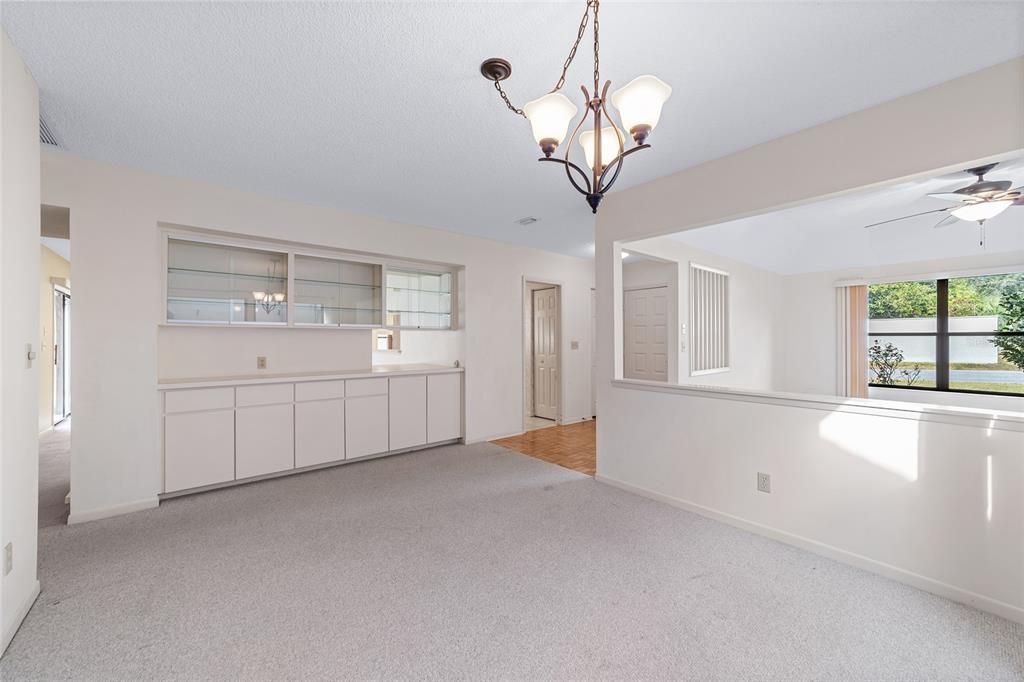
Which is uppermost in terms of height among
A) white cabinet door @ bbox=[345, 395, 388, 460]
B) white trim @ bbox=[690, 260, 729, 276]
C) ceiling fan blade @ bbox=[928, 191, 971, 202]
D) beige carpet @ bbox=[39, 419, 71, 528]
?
ceiling fan blade @ bbox=[928, 191, 971, 202]

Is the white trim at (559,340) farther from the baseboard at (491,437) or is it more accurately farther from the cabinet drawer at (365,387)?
the cabinet drawer at (365,387)

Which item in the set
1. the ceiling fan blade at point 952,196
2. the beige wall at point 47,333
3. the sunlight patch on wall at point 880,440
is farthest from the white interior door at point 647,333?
the beige wall at point 47,333

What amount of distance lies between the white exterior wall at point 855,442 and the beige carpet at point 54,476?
422 centimetres

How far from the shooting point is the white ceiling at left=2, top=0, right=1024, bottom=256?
1584mm

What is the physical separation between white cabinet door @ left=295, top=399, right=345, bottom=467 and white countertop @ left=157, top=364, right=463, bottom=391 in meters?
0.24

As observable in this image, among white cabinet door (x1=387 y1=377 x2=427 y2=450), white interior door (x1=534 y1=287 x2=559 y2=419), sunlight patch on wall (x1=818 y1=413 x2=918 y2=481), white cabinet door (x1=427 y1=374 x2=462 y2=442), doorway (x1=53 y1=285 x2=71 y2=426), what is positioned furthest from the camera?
white interior door (x1=534 y1=287 x2=559 y2=419)

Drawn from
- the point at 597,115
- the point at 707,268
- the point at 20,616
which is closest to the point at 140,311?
the point at 20,616

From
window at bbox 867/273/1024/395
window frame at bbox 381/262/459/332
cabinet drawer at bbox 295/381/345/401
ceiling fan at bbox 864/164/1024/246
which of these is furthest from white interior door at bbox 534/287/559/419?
window at bbox 867/273/1024/395

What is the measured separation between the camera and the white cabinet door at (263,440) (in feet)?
11.4

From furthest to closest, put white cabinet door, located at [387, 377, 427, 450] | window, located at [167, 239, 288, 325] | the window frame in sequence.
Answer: the window frame → white cabinet door, located at [387, 377, 427, 450] → window, located at [167, 239, 288, 325]

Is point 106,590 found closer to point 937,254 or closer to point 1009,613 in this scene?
point 1009,613

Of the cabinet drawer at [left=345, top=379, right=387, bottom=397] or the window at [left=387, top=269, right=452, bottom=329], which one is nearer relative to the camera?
the cabinet drawer at [left=345, top=379, right=387, bottom=397]

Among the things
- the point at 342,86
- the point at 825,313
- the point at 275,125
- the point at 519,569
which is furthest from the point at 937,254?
the point at 275,125

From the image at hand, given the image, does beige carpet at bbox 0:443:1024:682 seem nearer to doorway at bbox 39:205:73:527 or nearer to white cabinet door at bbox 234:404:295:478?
white cabinet door at bbox 234:404:295:478
